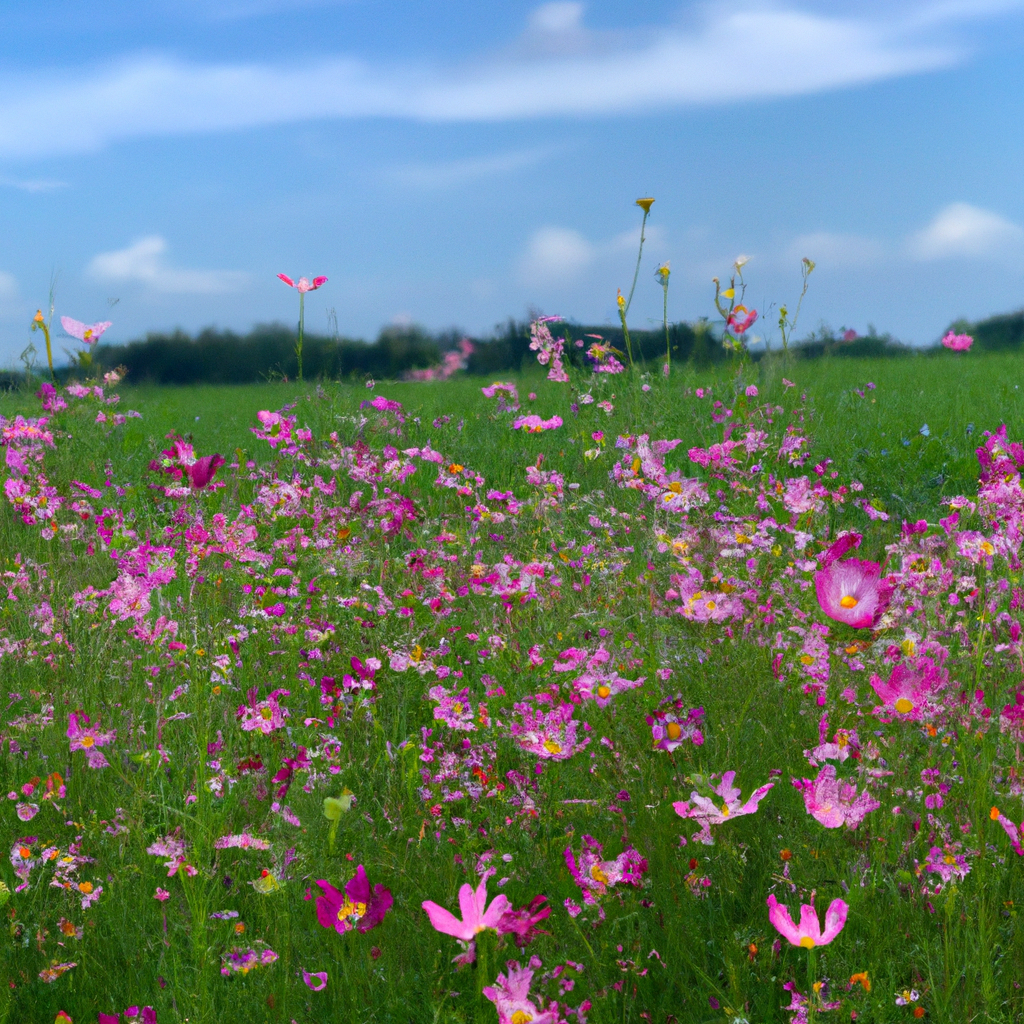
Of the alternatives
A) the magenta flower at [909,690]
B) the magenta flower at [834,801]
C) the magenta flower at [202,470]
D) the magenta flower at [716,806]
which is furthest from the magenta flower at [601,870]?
the magenta flower at [202,470]

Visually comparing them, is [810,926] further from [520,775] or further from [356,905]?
[520,775]

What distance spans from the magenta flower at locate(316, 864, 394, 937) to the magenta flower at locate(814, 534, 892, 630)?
3.15 ft

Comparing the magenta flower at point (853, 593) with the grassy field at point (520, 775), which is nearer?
the grassy field at point (520, 775)

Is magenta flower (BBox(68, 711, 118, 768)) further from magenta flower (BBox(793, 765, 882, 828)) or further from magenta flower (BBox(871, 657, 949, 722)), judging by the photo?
magenta flower (BBox(871, 657, 949, 722))

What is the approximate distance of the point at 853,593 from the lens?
1.80 metres

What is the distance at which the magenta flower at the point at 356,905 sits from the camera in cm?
153

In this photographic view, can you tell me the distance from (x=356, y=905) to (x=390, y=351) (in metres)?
8.76

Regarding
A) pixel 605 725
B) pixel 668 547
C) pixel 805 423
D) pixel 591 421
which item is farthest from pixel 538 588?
pixel 805 423

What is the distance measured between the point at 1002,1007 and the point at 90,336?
5.32 meters

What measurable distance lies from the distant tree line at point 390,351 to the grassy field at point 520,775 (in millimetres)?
4492

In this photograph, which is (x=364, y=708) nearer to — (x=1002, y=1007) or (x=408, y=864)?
(x=408, y=864)

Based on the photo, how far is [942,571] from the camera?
7.91 ft

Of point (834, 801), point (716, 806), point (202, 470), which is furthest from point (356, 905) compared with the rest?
point (202, 470)

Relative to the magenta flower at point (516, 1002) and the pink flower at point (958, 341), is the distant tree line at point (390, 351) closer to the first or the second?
the pink flower at point (958, 341)
